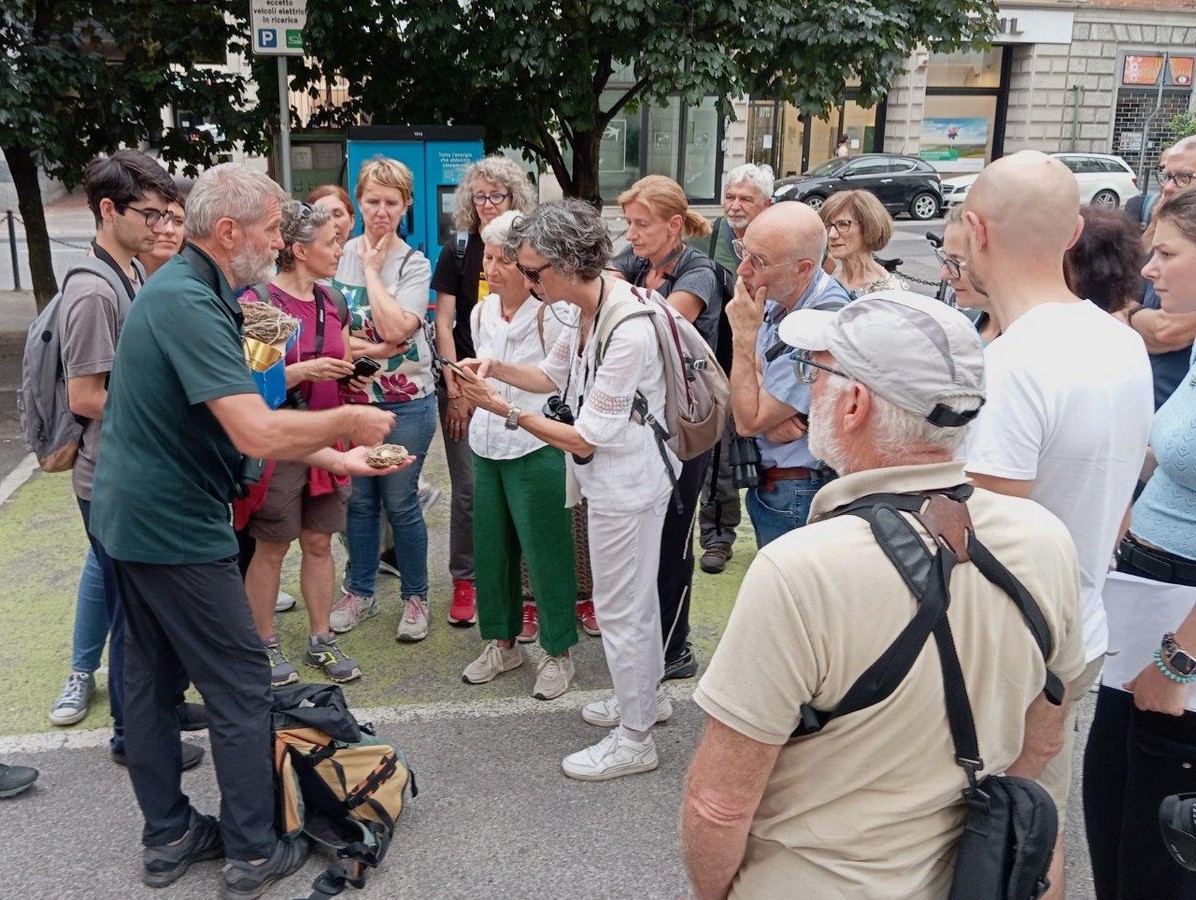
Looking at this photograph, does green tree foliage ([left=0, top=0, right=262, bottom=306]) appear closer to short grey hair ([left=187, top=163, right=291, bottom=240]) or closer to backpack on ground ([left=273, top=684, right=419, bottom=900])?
Result: short grey hair ([left=187, top=163, right=291, bottom=240])

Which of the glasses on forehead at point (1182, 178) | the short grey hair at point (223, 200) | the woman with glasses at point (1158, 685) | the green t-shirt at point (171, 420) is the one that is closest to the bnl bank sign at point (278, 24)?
the short grey hair at point (223, 200)

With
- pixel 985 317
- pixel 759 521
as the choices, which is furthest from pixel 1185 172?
pixel 759 521

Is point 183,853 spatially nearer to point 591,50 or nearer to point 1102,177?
point 591,50

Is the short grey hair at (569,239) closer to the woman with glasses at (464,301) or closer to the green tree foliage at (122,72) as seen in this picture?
the woman with glasses at (464,301)

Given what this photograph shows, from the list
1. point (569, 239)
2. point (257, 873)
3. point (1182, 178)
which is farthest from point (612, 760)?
point (1182, 178)

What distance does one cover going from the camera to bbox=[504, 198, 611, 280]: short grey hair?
3.24 metres

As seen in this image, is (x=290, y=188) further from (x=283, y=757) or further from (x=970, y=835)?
A: (x=970, y=835)

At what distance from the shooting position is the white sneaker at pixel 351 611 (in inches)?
184

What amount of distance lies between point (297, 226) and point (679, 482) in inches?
68.5

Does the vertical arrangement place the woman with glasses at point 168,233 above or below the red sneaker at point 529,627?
above

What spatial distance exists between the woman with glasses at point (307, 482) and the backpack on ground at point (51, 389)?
61cm

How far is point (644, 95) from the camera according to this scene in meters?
7.43

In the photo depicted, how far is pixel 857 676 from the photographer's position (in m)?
1.53

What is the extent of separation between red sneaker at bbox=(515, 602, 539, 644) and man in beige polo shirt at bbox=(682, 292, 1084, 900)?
2867mm
